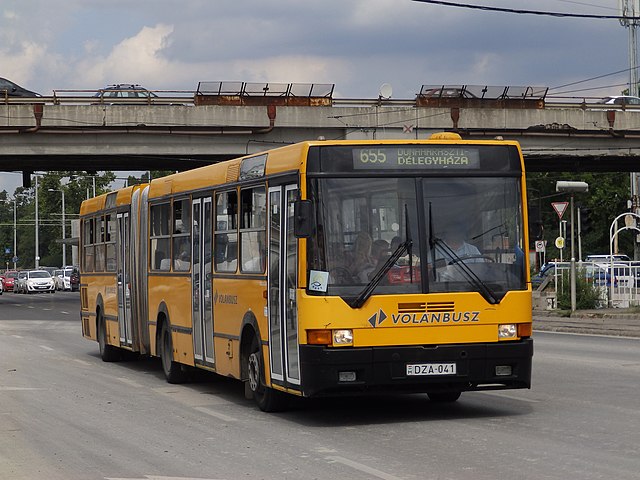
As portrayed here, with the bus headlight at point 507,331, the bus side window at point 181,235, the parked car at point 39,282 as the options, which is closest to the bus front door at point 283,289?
the bus headlight at point 507,331

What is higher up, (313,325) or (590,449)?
(313,325)

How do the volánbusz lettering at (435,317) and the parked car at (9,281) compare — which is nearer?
the volánbusz lettering at (435,317)

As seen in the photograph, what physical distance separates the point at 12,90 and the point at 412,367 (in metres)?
42.3

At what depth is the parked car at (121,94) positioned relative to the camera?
161 feet

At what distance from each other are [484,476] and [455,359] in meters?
3.41

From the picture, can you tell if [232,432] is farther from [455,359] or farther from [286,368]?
[455,359]

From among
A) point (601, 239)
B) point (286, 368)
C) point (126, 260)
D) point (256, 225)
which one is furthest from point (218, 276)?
point (601, 239)

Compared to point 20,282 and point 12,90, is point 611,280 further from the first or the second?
point 20,282

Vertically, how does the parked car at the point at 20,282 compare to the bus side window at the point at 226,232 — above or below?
below

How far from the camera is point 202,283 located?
51.9 feet

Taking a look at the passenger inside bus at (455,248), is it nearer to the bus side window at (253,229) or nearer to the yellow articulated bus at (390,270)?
the yellow articulated bus at (390,270)

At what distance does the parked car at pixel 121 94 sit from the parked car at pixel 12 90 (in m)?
→ 2.58

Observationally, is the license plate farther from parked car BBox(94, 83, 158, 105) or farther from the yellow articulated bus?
parked car BBox(94, 83, 158, 105)

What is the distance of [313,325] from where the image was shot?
1212 cm
